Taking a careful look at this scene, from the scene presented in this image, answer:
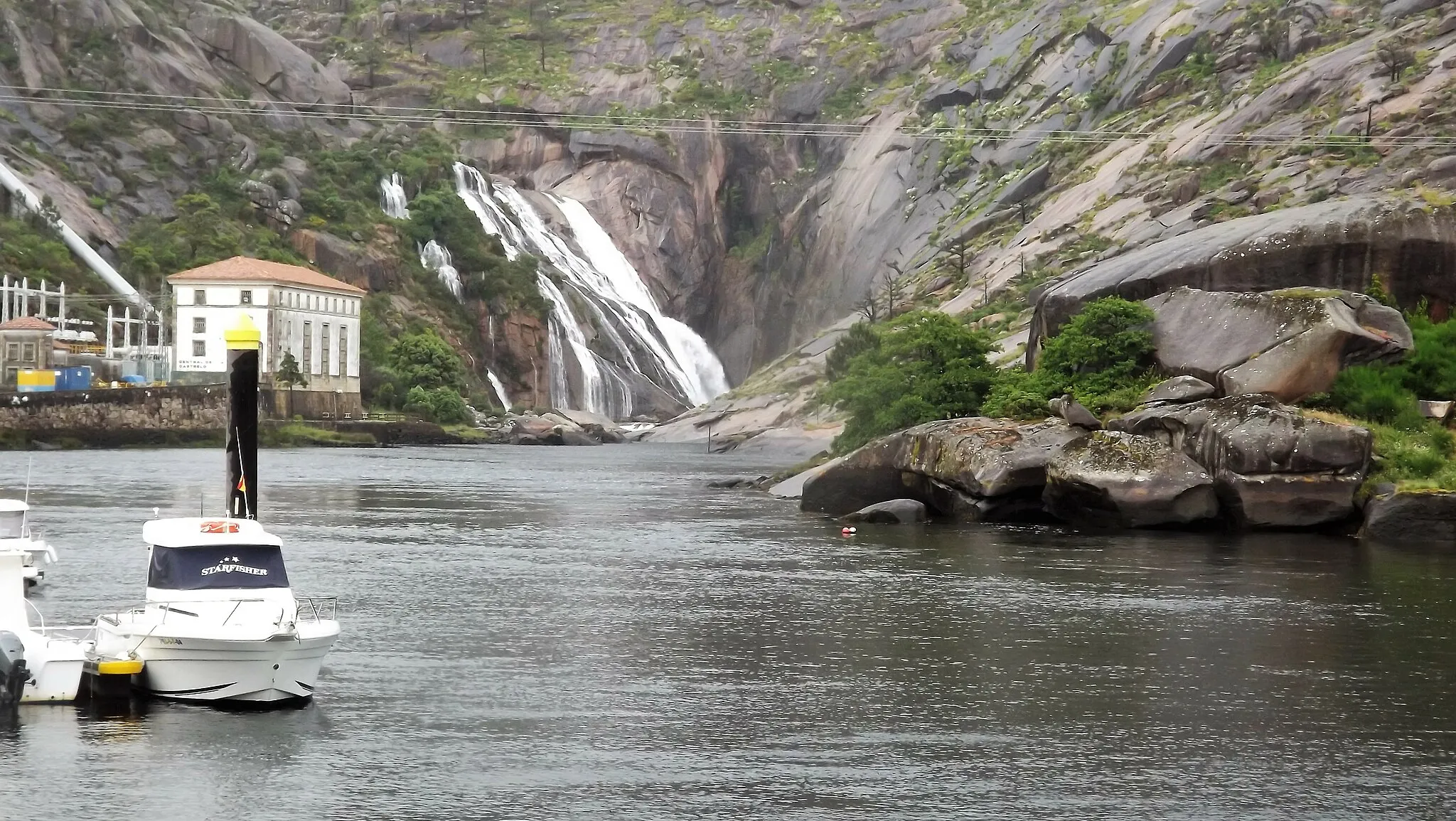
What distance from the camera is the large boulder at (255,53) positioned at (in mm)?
191625

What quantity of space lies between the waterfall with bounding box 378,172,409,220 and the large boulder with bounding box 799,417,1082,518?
11604cm

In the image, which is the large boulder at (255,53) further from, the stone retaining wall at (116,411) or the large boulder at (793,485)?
the large boulder at (793,485)

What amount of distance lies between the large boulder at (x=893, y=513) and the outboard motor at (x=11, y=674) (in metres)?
43.0

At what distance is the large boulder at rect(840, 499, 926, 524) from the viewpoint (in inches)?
2771

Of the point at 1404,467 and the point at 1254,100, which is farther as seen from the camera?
the point at 1254,100

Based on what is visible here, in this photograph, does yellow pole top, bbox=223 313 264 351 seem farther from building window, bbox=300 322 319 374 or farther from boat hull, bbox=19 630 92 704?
building window, bbox=300 322 319 374

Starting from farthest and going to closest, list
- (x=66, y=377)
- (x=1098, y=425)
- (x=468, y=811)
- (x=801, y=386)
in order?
1. (x=801, y=386)
2. (x=66, y=377)
3. (x=1098, y=425)
4. (x=468, y=811)

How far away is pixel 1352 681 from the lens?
115ft

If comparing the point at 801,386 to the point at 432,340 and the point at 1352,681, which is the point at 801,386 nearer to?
the point at 432,340

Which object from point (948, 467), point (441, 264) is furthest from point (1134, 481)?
point (441, 264)

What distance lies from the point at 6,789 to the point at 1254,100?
116m

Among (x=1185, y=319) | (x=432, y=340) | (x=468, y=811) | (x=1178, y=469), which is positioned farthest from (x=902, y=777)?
(x=432, y=340)

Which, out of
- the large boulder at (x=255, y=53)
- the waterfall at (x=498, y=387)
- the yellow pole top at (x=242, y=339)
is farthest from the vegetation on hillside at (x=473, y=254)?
the yellow pole top at (x=242, y=339)

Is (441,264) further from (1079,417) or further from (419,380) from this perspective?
(1079,417)
